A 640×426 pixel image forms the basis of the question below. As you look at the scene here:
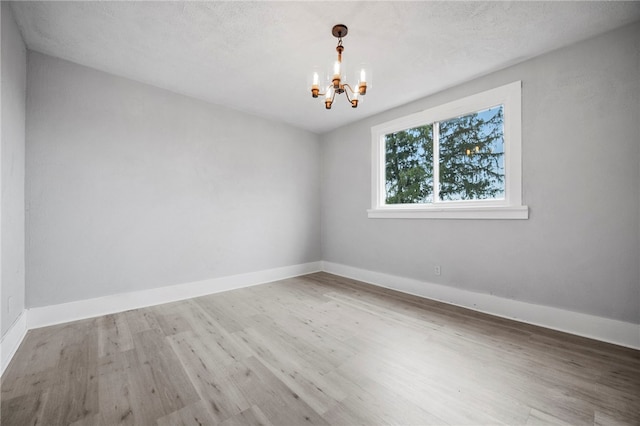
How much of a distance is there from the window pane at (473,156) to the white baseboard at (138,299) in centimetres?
291

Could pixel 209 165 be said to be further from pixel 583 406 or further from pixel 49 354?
pixel 583 406

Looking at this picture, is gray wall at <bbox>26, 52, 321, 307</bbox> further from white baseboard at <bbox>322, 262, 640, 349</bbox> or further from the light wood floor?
white baseboard at <bbox>322, 262, 640, 349</bbox>

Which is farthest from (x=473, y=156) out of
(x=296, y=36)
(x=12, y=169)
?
(x=12, y=169)

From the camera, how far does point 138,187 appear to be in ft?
9.95

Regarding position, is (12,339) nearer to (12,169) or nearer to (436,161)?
(12,169)

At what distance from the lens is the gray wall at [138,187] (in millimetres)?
2533

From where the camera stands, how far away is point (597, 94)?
2238mm

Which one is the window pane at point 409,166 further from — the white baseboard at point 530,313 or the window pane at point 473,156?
the white baseboard at point 530,313

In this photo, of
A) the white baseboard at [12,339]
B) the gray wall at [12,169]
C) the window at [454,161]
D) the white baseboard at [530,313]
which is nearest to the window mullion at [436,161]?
the window at [454,161]

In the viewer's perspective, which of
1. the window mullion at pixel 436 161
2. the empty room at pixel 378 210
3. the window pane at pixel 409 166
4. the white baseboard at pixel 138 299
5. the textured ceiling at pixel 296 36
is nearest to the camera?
the empty room at pixel 378 210

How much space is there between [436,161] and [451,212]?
2.34ft

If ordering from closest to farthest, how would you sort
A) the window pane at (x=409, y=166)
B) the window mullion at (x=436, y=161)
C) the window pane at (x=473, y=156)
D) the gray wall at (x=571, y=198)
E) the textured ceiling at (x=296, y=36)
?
the textured ceiling at (x=296, y=36) → the gray wall at (x=571, y=198) → the window pane at (x=473, y=156) → the window mullion at (x=436, y=161) → the window pane at (x=409, y=166)

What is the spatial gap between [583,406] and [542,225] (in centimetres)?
157

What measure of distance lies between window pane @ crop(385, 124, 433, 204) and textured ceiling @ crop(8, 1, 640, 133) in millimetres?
711
